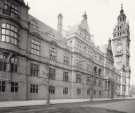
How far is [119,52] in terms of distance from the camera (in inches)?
2800

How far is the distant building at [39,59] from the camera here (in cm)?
2051

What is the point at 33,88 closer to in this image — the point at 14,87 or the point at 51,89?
the point at 14,87

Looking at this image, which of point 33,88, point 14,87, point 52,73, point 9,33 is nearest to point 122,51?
point 52,73

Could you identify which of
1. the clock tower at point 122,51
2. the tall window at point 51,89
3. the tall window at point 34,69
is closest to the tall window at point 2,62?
the tall window at point 34,69

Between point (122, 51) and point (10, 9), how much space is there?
6108 cm

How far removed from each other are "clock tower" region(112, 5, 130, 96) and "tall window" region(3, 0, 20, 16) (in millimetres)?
55845

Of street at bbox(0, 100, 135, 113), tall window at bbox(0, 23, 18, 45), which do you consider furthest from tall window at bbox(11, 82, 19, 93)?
street at bbox(0, 100, 135, 113)

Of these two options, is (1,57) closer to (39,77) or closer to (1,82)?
(1,82)

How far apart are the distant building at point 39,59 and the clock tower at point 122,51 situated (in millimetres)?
28659

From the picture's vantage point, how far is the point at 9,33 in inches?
818

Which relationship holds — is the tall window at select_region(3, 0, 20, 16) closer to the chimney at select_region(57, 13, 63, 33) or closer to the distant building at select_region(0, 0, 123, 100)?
the distant building at select_region(0, 0, 123, 100)

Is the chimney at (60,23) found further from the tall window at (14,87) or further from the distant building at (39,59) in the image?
the tall window at (14,87)

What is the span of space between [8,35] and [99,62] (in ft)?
104

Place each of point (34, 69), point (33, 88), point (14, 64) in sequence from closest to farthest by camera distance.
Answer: point (14, 64)
point (33, 88)
point (34, 69)
